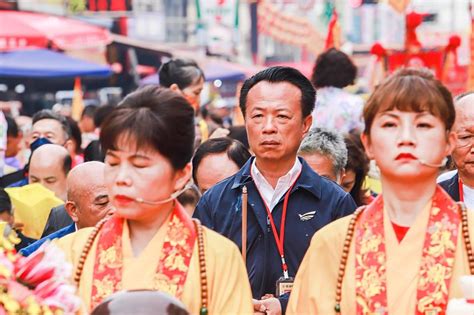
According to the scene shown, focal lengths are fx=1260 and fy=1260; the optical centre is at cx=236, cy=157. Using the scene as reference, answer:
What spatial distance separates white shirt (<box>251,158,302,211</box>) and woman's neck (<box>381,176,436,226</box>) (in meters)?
1.31

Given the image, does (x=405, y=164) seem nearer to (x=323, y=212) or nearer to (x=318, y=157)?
(x=323, y=212)

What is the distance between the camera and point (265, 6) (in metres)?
38.1

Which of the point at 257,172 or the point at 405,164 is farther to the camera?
the point at 257,172

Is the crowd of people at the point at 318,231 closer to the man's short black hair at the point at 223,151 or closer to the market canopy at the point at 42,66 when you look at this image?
the man's short black hair at the point at 223,151

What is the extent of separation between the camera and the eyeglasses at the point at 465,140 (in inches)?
239

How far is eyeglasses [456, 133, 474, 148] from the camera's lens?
606 centimetres

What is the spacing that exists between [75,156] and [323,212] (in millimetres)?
5242

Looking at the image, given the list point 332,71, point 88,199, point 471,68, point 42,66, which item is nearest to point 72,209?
point 88,199

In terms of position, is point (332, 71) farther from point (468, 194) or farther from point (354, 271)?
point (354, 271)

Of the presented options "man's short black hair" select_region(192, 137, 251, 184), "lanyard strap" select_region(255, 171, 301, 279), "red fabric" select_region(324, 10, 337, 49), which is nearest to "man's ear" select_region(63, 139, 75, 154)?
"man's short black hair" select_region(192, 137, 251, 184)

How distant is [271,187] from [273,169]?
0.26ft

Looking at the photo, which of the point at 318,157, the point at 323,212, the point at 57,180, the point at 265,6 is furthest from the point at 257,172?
the point at 265,6

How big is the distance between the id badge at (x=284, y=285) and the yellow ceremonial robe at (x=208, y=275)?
0.98 m

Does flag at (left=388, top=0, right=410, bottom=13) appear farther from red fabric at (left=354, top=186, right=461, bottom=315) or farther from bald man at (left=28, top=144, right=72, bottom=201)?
red fabric at (left=354, top=186, right=461, bottom=315)
